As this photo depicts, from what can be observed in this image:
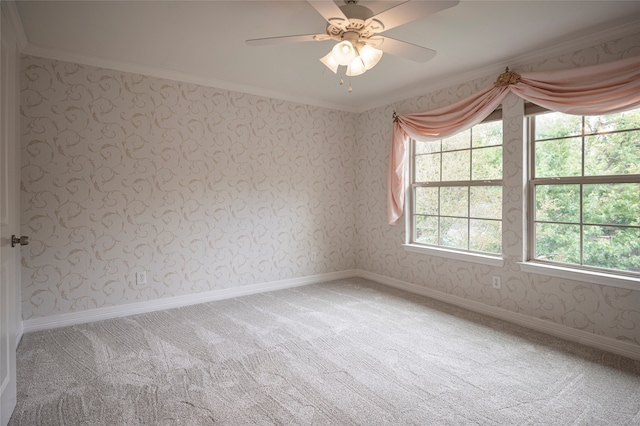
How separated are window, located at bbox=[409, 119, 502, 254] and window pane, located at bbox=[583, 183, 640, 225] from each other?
2.43 feet

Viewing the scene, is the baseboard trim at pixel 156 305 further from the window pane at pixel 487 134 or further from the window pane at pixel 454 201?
the window pane at pixel 487 134

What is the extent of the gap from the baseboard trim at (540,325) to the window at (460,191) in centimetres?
54

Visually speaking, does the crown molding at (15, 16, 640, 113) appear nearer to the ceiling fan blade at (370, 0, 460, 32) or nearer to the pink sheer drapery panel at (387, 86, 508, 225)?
the pink sheer drapery panel at (387, 86, 508, 225)

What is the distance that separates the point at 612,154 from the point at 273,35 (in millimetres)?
2768

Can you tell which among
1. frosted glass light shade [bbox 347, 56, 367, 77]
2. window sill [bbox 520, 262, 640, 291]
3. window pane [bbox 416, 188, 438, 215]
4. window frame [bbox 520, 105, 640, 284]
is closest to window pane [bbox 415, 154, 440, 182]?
window pane [bbox 416, 188, 438, 215]

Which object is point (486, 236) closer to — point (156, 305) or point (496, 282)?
point (496, 282)

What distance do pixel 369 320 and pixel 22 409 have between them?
2503mm

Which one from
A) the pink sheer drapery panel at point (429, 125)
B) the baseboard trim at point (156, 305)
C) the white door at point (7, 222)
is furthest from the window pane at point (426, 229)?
the white door at point (7, 222)

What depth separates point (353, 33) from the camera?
2250 millimetres

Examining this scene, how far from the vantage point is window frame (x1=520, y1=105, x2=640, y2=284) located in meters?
2.70

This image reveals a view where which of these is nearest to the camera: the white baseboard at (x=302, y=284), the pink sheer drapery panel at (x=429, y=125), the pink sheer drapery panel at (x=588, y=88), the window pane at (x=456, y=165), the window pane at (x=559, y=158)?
the pink sheer drapery panel at (x=588, y=88)

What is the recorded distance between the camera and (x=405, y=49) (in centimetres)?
238

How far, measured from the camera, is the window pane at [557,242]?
3006 mm

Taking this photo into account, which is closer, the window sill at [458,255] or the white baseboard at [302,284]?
the white baseboard at [302,284]
